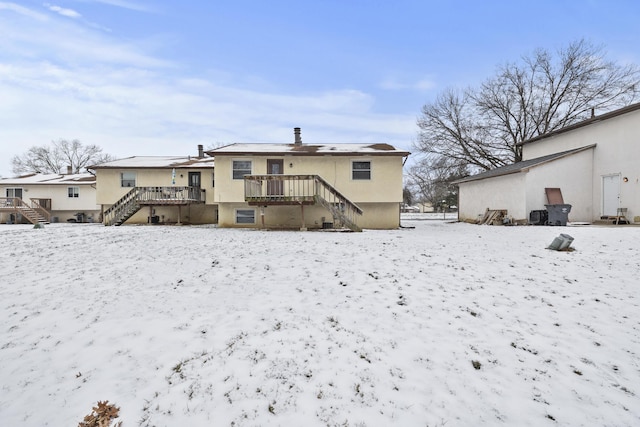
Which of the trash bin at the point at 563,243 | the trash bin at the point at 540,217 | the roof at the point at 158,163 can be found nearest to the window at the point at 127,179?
the roof at the point at 158,163

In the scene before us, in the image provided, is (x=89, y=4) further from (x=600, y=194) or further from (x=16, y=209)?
(x=600, y=194)

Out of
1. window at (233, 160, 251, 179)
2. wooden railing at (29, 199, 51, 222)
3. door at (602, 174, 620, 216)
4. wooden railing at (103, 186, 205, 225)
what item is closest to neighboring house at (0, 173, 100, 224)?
wooden railing at (29, 199, 51, 222)

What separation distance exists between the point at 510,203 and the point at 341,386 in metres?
19.8

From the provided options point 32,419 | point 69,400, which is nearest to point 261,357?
point 69,400

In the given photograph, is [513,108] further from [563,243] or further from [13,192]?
[13,192]

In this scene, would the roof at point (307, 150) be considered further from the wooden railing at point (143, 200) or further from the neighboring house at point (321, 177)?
the wooden railing at point (143, 200)

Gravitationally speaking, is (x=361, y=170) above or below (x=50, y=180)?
below

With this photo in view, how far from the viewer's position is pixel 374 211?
1717cm

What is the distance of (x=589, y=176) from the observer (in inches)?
701

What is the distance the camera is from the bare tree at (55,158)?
50750 millimetres

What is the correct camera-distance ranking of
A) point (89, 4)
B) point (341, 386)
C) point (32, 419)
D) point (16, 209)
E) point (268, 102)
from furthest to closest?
point (268, 102) < point (16, 209) < point (89, 4) < point (341, 386) < point (32, 419)

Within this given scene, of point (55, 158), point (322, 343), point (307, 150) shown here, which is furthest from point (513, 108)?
point (55, 158)

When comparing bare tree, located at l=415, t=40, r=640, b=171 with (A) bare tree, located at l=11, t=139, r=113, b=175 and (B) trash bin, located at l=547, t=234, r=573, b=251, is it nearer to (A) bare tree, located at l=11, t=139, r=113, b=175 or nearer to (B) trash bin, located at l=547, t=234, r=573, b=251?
(B) trash bin, located at l=547, t=234, r=573, b=251

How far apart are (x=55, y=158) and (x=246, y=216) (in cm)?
5360
